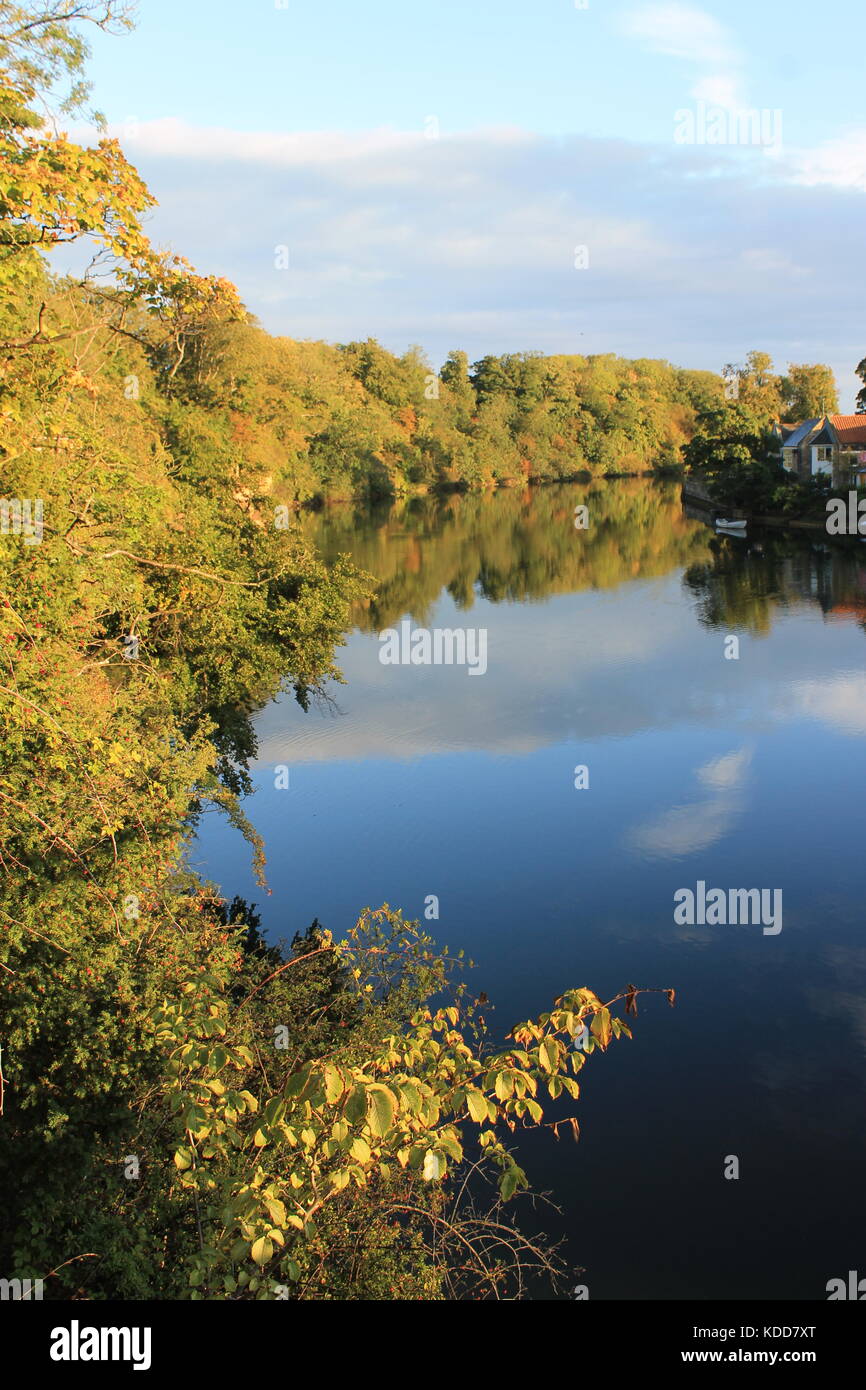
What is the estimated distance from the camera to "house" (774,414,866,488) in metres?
62.4

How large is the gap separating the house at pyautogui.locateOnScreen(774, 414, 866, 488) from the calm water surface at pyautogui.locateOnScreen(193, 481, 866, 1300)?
88.7 feet

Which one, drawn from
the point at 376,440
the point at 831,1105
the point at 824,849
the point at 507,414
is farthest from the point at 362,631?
the point at 507,414

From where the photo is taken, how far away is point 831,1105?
11.1 metres

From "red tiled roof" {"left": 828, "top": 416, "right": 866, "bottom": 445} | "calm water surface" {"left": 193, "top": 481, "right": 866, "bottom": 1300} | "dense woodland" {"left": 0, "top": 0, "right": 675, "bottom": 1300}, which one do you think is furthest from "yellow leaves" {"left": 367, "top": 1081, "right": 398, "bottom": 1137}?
"red tiled roof" {"left": 828, "top": 416, "right": 866, "bottom": 445}

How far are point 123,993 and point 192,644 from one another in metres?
9.94

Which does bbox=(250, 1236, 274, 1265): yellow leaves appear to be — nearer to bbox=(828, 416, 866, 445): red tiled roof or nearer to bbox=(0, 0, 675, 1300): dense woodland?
bbox=(0, 0, 675, 1300): dense woodland

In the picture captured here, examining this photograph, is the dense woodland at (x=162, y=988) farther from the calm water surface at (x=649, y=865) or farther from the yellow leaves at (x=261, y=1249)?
the calm water surface at (x=649, y=865)

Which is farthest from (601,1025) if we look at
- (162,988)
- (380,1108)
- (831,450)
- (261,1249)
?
(831,450)

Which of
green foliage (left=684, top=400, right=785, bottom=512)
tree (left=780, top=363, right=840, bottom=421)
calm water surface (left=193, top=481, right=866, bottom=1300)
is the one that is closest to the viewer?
calm water surface (left=193, top=481, right=866, bottom=1300)

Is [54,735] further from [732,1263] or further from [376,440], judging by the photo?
[376,440]

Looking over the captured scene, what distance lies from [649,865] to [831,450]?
2286 inches

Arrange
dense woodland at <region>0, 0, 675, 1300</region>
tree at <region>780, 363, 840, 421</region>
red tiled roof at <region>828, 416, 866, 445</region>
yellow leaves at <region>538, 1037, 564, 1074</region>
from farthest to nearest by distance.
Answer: tree at <region>780, 363, 840, 421</region>
red tiled roof at <region>828, 416, 866, 445</region>
dense woodland at <region>0, 0, 675, 1300</region>
yellow leaves at <region>538, 1037, 564, 1074</region>

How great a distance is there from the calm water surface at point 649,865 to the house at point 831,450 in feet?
88.7

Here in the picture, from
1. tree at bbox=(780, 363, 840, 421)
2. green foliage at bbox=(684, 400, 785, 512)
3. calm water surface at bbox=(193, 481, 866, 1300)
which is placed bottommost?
calm water surface at bbox=(193, 481, 866, 1300)
